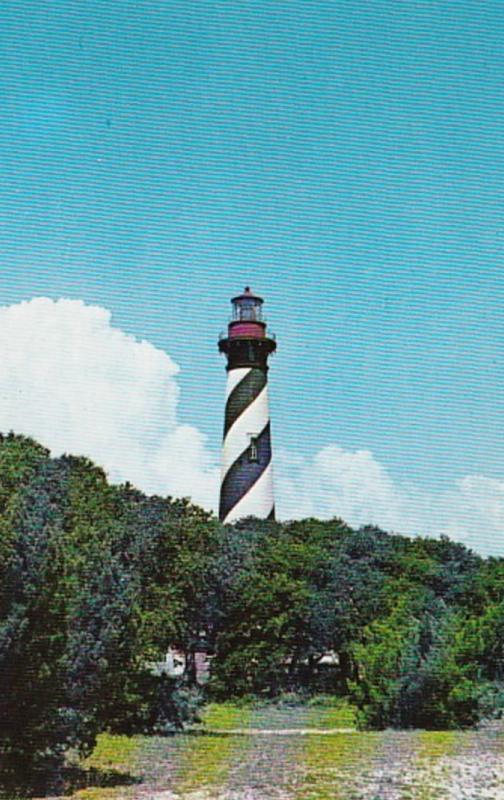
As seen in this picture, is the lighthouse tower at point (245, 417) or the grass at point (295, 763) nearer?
the grass at point (295, 763)

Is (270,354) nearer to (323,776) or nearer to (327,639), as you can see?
(327,639)

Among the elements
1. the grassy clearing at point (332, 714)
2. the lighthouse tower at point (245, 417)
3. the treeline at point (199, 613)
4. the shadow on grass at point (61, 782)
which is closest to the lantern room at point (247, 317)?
the lighthouse tower at point (245, 417)

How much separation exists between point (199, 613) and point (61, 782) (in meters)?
17.5

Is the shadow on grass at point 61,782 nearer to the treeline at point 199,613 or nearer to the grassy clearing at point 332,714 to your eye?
the treeline at point 199,613

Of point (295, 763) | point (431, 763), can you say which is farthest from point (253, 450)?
point (431, 763)

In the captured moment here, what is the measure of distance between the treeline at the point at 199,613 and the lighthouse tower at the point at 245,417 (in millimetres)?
1144

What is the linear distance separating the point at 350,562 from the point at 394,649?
1294 centimetres

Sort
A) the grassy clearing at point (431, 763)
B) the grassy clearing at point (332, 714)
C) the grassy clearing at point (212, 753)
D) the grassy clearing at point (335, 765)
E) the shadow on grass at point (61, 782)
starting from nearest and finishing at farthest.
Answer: the shadow on grass at point (61, 782)
the grassy clearing at point (335, 765)
the grassy clearing at point (431, 763)
the grassy clearing at point (212, 753)
the grassy clearing at point (332, 714)

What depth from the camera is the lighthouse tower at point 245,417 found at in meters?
41.0

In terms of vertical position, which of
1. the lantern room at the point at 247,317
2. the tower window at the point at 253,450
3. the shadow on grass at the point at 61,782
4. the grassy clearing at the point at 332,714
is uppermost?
the lantern room at the point at 247,317

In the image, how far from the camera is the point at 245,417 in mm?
41031

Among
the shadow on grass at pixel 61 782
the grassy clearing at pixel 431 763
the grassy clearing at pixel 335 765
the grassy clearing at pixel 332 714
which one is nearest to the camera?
the shadow on grass at pixel 61 782

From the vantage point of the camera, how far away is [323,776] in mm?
17641

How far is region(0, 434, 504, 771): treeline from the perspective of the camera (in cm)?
1588
